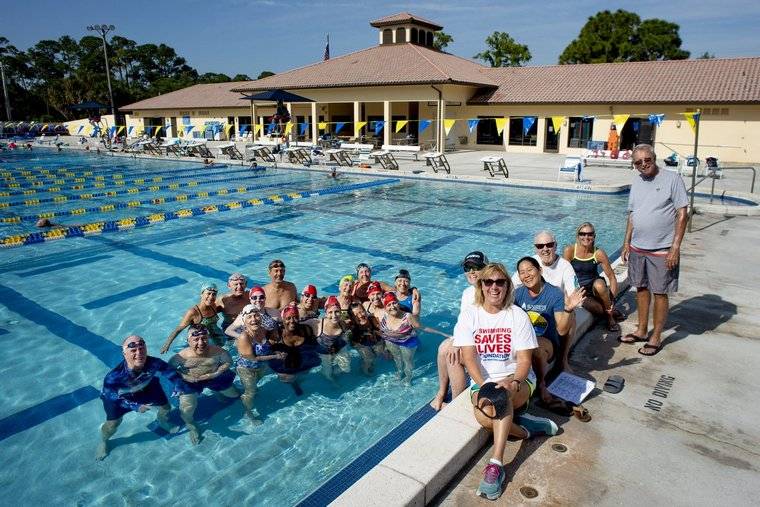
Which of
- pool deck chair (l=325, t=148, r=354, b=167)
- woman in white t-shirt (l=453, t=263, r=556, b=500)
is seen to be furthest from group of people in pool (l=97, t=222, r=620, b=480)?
pool deck chair (l=325, t=148, r=354, b=167)

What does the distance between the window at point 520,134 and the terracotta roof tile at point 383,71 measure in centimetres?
261

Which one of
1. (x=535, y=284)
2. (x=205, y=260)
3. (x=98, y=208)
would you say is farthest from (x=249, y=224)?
(x=535, y=284)

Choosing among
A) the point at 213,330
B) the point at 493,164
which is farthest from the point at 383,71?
the point at 213,330

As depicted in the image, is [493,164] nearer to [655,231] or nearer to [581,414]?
[655,231]

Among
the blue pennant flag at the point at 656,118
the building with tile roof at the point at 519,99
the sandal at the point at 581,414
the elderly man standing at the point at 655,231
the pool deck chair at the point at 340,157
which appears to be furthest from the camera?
the building with tile roof at the point at 519,99

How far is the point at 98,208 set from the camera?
1467cm

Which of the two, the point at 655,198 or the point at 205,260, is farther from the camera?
the point at 205,260

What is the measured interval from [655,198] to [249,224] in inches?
382

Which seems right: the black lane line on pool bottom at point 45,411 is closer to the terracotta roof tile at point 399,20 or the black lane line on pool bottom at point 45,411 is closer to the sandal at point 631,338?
the sandal at point 631,338

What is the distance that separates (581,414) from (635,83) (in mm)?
27303

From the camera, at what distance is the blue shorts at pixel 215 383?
4.71 m

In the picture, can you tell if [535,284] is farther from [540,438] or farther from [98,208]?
[98,208]

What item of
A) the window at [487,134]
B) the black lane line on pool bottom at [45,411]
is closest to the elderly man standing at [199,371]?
the black lane line on pool bottom at [45,411]

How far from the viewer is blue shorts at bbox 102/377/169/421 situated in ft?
14.3
